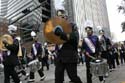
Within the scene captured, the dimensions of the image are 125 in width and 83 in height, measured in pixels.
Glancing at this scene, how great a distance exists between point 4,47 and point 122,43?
1900 cm

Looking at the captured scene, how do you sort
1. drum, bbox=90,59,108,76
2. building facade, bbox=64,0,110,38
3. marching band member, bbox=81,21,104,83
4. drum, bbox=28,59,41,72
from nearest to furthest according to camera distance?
drum, bbox=90,59,108,76, marching band member, bbox=81,21,104,83, drum, bbox=28,59,41,72, building facade, bbox=64,0,110,38

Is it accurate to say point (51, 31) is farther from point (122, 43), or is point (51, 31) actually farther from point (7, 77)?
point (122, 43)

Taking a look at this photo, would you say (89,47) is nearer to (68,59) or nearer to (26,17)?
(68,59)

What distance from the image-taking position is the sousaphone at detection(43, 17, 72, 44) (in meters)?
6.76

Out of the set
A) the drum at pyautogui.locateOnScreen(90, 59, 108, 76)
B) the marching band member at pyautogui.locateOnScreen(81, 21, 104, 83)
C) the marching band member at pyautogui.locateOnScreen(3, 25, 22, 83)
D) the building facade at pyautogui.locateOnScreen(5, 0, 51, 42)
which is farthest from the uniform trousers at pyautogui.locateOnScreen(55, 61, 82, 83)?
the building facade at pyautogui.locateOnScreen(5, 0, 51, 42)

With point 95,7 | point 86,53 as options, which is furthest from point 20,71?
point 95,7

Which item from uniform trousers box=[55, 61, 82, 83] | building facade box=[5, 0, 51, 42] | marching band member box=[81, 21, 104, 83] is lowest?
uniform trousers box=[55, 61, 82, 83]

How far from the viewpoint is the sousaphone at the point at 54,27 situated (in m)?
6.76

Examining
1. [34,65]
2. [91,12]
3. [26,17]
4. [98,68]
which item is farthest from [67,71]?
[91,12]

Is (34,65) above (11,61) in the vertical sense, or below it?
below

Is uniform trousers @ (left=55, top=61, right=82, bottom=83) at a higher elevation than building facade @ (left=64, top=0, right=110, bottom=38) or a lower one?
lower

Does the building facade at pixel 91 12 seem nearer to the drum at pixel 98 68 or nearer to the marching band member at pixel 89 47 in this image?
the marching band member at pixel 89 47

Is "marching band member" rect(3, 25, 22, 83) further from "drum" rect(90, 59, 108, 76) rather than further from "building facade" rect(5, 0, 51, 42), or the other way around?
"building facade" rect(5, 0, 51, 42)

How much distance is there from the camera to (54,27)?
22.1ft
